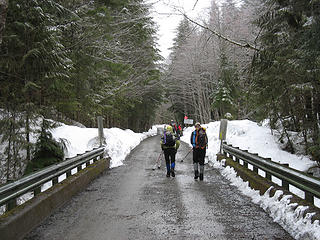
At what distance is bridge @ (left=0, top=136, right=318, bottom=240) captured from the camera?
4391mm

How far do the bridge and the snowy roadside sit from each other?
0.53 feet

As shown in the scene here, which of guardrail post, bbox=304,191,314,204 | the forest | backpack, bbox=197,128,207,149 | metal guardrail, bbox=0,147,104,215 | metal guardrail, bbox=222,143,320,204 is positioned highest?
the forest

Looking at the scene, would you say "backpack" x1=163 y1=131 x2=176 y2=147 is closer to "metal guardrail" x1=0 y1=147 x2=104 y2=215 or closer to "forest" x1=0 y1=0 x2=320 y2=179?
"metal guardrail" x1=0 y1=147 x2=104 y2=215

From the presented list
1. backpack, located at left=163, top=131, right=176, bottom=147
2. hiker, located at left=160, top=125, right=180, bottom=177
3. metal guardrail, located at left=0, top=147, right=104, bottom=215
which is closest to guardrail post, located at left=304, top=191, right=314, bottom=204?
metal guardrail, located at left=0, top=147, right=104, bottom=215

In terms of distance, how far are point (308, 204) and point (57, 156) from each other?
31.0ft

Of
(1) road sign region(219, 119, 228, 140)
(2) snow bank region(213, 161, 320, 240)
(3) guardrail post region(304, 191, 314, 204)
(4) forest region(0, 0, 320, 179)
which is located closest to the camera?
(2) snow bank region(213, 161, 320, 240)

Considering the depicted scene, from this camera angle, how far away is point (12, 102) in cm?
956

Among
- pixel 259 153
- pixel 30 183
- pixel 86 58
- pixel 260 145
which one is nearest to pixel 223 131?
pixel 259 153

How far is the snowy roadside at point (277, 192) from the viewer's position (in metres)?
4.09

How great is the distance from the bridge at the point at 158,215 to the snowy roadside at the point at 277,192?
163 millimetres

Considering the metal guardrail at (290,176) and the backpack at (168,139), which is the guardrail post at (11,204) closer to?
the metal guardrail at (290,176)

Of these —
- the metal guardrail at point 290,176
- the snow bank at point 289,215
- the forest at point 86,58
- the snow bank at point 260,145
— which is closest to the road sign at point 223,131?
the snow bank at point 260,145

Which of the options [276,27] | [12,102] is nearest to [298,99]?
[276,27]

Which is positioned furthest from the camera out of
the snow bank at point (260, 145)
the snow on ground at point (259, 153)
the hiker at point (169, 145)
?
the snow bank at point (260, 145)
